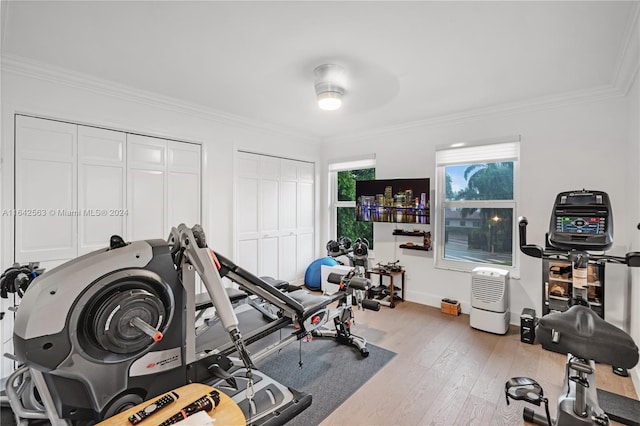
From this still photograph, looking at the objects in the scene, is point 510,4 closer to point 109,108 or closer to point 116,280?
point 116,280

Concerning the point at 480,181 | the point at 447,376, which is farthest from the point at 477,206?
the point at 447,376

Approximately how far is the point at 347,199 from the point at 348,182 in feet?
0.97

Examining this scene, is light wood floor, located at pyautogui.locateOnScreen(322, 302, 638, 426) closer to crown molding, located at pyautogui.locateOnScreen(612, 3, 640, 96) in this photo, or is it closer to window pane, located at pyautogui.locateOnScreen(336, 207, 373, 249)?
window pane, located at pyautogui.locateOnScreen(336, 207, 373, 249)

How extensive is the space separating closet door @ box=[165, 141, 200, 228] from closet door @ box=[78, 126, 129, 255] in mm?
460

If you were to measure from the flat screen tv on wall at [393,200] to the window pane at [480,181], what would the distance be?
0.38 metres

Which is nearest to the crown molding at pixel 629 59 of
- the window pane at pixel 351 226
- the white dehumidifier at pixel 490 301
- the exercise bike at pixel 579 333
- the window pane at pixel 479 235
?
the exercise bike at pixel 579 333

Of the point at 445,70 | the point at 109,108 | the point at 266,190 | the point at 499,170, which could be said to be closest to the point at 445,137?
the point at 499,170

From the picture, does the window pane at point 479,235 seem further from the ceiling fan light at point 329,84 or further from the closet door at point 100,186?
the closet door at point 100,186

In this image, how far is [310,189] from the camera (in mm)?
5203

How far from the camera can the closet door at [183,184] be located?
3402mm

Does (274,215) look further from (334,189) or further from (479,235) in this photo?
(479,235)

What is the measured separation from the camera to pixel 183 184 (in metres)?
3.51

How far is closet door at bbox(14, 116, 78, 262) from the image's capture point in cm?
Result: 248

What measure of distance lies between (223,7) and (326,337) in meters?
2.93
